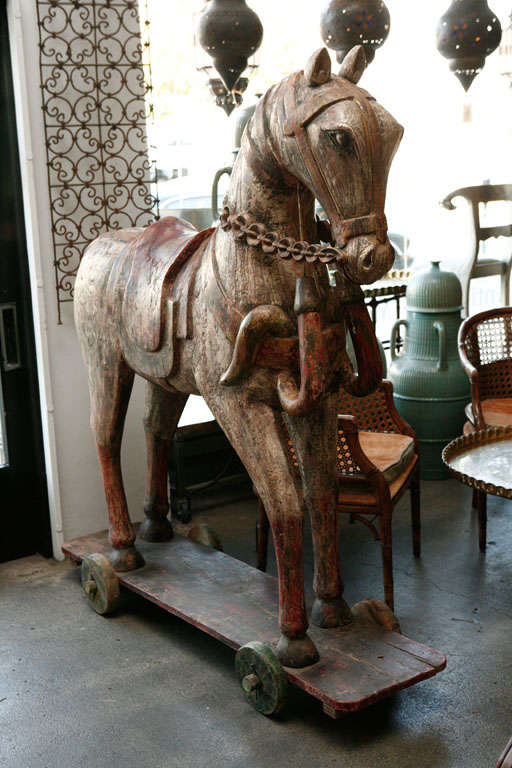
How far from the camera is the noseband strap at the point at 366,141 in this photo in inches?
93.7

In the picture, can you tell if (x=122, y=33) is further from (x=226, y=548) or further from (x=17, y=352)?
(x=226, y=548)

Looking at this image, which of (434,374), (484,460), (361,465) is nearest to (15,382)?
(361,465)

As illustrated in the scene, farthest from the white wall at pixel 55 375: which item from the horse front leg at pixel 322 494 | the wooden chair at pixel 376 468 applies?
the horse front leg at pixel 322 494

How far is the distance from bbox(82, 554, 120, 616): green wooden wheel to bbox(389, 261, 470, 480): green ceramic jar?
7.16ft

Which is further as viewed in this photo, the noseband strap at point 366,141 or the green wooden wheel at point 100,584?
the green wooden wheel at point 100,584

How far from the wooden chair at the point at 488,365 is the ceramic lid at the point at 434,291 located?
15.2 inches

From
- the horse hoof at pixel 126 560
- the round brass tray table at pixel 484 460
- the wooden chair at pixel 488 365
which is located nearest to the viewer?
the round brass tray table at pixel 484 460

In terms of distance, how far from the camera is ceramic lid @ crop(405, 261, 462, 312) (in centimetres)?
502

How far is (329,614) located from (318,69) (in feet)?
5.64

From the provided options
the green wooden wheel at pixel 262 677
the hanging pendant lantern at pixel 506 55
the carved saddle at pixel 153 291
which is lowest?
the green wooden wheel at pixel 262 677

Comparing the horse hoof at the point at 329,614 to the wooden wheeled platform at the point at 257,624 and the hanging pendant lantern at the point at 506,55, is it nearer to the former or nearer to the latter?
the wooden wheeled platform at the point at 257,624

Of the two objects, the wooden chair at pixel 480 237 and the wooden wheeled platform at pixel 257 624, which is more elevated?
the wooden chair at pixel 480 237

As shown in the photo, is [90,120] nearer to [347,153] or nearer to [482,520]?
[347,153]

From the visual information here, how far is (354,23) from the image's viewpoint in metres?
3.93
